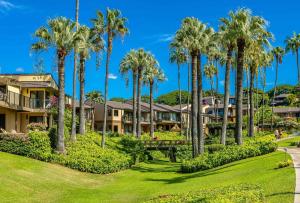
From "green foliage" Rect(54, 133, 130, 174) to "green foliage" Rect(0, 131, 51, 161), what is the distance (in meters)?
1.44

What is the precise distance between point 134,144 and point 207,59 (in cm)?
1431

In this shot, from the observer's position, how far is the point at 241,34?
41062 millimetres

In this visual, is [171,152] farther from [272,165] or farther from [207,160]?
[272,165]

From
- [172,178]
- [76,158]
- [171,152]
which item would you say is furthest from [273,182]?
[171,152]

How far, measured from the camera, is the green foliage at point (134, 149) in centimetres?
5008

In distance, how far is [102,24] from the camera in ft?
167

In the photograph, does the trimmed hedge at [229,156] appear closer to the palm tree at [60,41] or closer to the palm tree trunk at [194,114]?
the palm tree trunk at [194,114]

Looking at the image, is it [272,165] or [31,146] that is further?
[31,146]

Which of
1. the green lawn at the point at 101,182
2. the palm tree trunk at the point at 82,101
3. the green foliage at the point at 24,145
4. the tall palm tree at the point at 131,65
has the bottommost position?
the green lawn at the point at 101,182

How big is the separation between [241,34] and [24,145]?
2288 cm

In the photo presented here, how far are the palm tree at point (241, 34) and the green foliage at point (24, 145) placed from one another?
61.1 feet

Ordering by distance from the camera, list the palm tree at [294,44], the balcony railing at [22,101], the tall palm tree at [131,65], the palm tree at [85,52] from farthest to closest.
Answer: the palm tree at [294,44], the tall palm tree at [131,65], the palm tree at [85,52], the balcony railing at [22,101]

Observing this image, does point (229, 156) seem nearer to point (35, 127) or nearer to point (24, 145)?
point (24, 145)

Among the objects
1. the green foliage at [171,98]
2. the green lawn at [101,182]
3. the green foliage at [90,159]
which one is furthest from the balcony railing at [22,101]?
the green foliage at [171,98]
